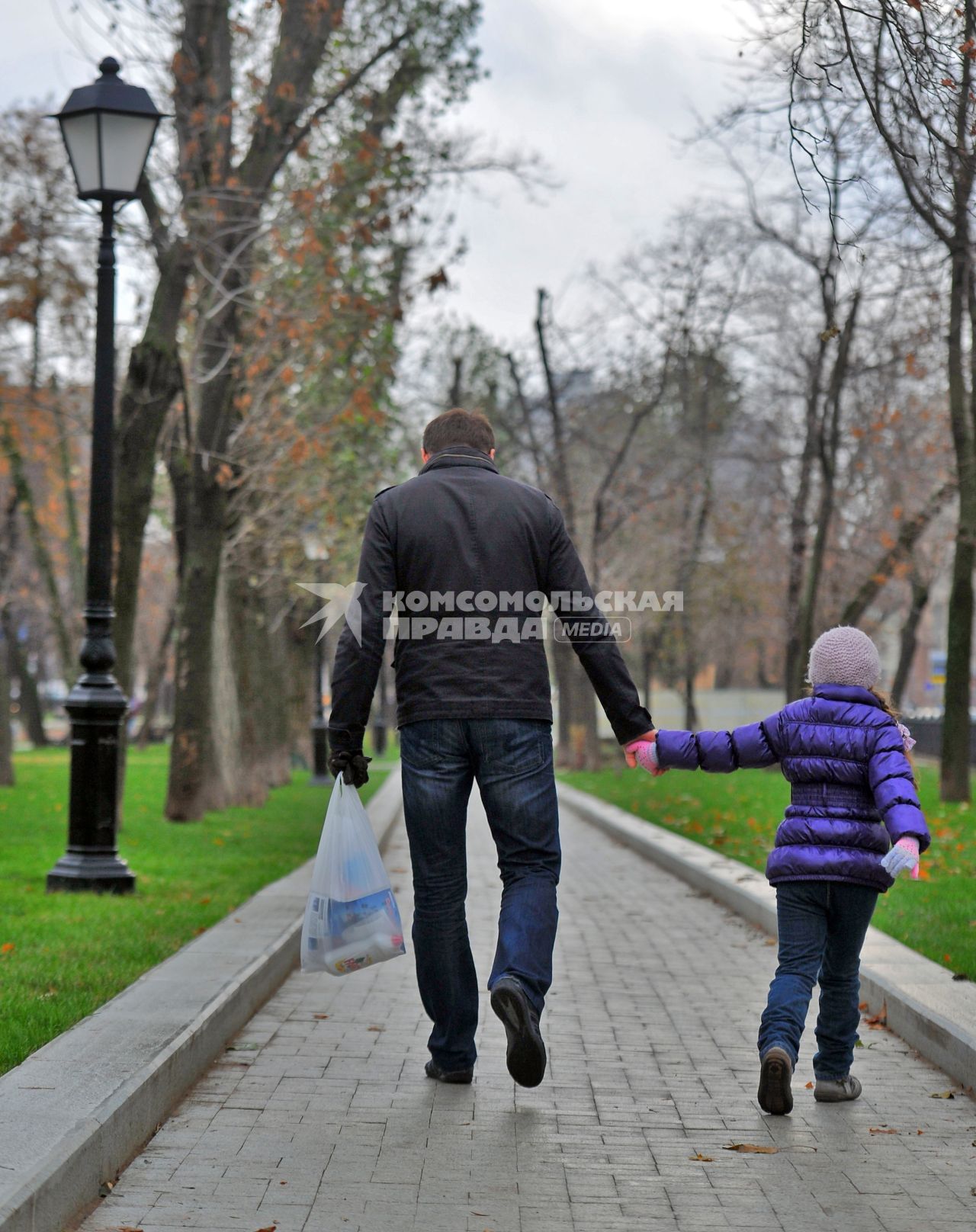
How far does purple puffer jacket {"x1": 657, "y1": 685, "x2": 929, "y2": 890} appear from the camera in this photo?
5.12 meters

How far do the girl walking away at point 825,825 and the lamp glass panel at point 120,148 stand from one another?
6.29 meters

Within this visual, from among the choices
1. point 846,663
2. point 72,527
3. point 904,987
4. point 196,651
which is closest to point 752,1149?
point 846,663

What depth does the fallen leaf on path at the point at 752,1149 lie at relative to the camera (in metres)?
4.73

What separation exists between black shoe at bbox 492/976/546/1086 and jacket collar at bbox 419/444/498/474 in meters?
1.76

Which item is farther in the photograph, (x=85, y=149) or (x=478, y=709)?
(x=85, y=149)

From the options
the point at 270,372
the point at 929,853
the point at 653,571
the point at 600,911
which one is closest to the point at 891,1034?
the point at 600,911

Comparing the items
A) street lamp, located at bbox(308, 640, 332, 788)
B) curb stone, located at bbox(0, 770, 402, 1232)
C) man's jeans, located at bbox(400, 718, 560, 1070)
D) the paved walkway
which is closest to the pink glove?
man's jeans, located at bbox(400, 718, 560, 1070)

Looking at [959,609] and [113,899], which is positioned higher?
[959,609]

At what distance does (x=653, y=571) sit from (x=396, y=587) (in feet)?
105

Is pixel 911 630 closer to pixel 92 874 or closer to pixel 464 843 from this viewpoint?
pixel 92 874

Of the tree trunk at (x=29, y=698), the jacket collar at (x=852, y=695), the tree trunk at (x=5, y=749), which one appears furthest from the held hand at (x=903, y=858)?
the tree trunk at (x=29, y=698)

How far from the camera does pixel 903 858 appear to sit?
15.2 ft

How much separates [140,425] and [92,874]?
4847mm

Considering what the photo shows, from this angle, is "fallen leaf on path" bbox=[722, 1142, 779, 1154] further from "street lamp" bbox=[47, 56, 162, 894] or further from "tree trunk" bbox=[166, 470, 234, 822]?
"tree trunk" bbox=[166, 470, 234, 822]
